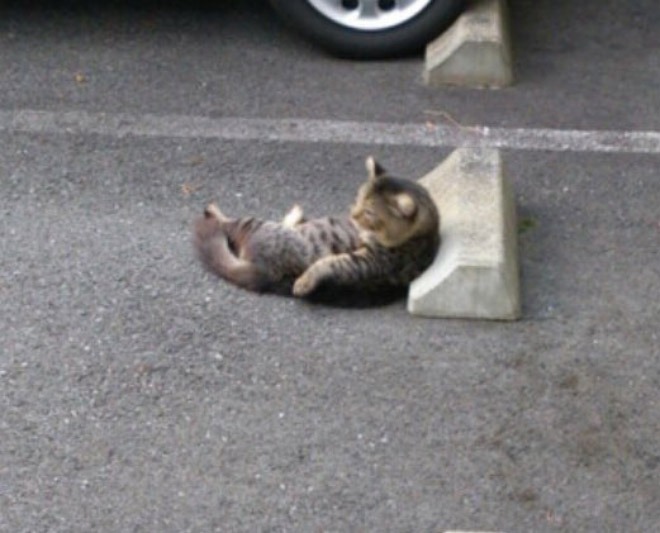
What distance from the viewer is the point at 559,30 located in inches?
275

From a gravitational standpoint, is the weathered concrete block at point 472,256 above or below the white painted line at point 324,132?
above

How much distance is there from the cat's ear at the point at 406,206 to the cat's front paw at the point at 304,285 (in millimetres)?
351

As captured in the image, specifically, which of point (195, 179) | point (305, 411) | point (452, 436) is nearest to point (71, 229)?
point (195, 179)

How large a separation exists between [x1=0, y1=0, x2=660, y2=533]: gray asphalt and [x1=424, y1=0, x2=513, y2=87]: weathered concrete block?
0.09m

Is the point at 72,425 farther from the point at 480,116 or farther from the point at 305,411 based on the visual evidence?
the point at 480,116

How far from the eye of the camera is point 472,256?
15.9ft

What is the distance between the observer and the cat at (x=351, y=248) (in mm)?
4914

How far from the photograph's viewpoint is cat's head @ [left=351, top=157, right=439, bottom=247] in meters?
4.93

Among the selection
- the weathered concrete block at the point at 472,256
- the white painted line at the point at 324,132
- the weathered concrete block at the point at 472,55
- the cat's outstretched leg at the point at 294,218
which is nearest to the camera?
the weathered concrete block at the point at 472,256

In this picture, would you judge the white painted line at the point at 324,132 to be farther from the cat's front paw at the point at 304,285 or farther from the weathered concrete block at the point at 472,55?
the cat's front paw at the point at 304,285

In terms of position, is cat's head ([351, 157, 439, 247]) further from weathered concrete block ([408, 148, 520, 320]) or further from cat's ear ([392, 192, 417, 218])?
weathered concrete block ([408, 148, 520, 320])

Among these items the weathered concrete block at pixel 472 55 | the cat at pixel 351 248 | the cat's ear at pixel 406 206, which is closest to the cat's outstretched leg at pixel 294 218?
the cat at pixel 351 248

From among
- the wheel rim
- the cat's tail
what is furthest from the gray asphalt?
the wheel rim

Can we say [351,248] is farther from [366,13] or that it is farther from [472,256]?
[366,13]
